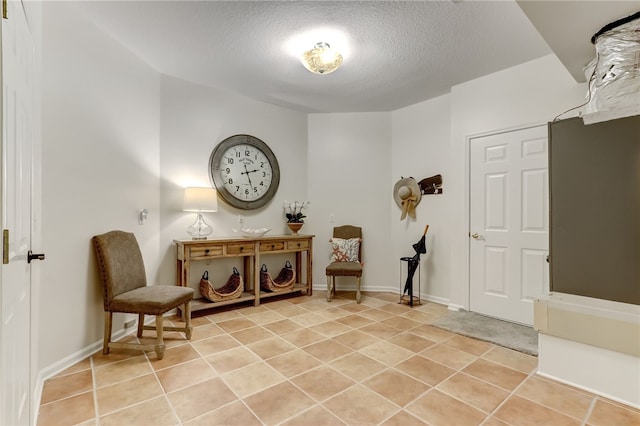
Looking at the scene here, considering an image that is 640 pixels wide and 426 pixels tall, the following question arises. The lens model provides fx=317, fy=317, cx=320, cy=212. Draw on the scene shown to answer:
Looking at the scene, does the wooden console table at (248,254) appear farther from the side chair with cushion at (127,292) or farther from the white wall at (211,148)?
the side chair with cushion at (127,292)

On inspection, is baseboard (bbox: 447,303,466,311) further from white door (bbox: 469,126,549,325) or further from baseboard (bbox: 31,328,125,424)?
baseboard (bbox: 31,328,125,424)

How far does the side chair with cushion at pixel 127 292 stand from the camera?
2.45 meters

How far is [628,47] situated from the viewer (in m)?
1.78

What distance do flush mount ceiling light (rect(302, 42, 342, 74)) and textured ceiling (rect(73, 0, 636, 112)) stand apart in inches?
2.6

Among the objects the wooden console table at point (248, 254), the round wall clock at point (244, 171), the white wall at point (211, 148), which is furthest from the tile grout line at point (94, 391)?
the round wall clock at point (244, 171)

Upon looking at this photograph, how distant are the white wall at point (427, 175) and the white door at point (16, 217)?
374cm

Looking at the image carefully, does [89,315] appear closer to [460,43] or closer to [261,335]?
[261,335]

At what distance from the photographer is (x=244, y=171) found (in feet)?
13.7

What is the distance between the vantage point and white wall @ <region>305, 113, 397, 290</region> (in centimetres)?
468

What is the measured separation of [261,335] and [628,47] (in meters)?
3.31

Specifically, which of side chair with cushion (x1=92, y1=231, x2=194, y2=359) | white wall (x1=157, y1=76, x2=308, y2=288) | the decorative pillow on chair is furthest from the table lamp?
the decorative pillow on chair

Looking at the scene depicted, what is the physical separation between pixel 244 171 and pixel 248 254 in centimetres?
→ 111

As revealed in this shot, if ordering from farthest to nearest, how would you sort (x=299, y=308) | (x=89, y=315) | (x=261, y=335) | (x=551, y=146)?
(x=299, y=308) < (x=261, y=335) < (x=89, y=315) < (x=551, y=146)

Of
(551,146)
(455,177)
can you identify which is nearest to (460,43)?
(551,146)
